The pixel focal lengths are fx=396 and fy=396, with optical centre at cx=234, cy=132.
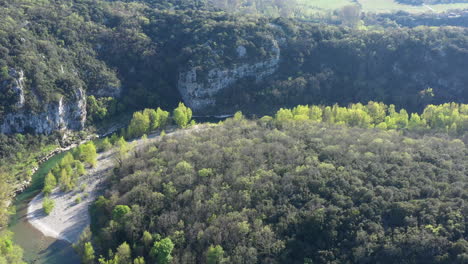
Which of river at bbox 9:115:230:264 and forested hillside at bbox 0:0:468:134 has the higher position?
forested hillside at bbox 0:0:468:134

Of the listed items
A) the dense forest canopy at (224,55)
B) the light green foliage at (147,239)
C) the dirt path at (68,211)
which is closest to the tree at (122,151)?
the dirt path at (68,211)

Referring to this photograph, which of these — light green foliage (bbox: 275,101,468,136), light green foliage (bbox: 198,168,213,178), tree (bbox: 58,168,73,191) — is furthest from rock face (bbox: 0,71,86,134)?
light green foliage (bbox: 275,101,468,136)

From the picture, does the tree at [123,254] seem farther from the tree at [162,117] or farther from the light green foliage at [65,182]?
the tree at [162,117]

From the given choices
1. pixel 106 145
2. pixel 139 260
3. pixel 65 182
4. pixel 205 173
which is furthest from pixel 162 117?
pixel 139 260

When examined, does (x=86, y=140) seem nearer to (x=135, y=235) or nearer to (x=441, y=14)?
(x=135, y=235)

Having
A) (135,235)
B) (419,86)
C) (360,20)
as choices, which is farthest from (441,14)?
(135,235)

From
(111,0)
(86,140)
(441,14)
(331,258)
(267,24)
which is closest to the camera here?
(331,258)

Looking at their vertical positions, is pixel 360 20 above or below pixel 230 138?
above

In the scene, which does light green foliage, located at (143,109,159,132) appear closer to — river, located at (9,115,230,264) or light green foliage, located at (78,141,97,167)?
light green foliage, located at (78,141,97,167)
